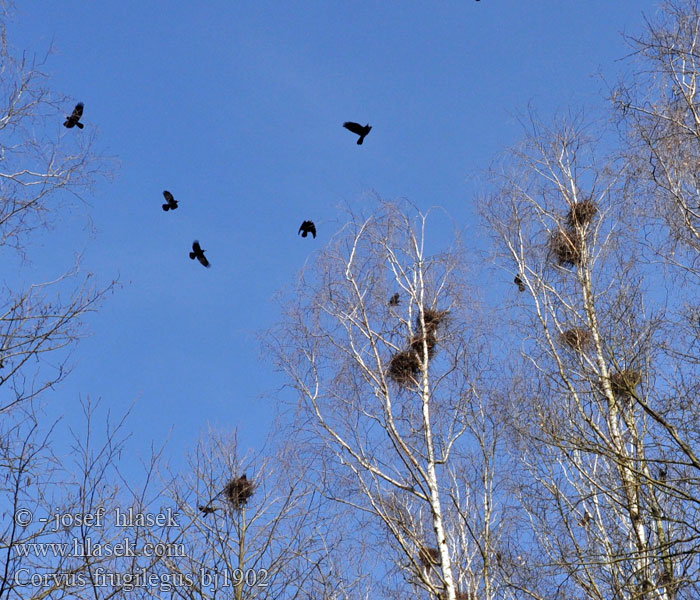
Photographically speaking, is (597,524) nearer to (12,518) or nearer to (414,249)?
(414,249)

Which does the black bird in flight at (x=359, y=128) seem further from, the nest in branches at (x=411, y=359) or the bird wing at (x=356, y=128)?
the nest in branches at (x=411, y=359)

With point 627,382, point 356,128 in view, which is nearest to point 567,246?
point 356,128

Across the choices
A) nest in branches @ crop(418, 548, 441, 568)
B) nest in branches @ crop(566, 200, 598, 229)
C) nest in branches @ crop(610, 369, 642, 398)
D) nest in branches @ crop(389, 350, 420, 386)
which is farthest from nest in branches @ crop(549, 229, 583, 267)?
nest in branches @ crop(418, 548, 441, 568)

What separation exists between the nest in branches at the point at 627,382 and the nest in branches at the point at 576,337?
1.55ft

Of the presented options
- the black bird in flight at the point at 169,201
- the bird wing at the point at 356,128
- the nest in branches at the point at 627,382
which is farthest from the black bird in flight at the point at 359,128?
the nest in branches at the point at 627,382

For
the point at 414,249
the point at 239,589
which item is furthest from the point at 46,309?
the point at 414,249

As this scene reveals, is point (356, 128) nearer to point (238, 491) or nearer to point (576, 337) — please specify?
point (576, 337)

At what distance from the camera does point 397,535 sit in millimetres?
7574

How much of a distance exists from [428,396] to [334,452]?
3.48 ft

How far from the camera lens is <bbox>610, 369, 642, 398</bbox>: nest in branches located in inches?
203

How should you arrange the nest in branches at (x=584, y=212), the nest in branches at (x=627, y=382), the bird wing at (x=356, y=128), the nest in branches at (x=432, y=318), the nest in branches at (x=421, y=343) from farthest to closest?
the bird wing at (x=356, y=128) < the nest in branches at (x=584, y=212) < the nest in branches at (x=432, y=318) < the nest in branches at (x=421, y=343) < the nest in branches at (x=627, y=382)

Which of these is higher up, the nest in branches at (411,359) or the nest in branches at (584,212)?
the nest in branches at (584,212)

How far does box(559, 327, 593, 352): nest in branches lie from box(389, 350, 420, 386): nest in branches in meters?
1.46

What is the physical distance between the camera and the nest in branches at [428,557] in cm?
732
